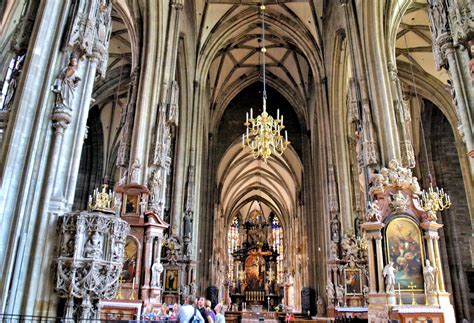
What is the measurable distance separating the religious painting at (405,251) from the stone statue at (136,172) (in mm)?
7985

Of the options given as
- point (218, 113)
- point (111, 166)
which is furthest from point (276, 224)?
point (111, 166)

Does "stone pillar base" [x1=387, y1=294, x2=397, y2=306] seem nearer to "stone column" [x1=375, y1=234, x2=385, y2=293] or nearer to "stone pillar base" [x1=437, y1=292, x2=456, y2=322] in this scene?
"stone column" [x1=375, y1=234, x2=385, y2=293]

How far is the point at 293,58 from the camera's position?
26562 mm

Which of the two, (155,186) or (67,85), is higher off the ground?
(67,85)

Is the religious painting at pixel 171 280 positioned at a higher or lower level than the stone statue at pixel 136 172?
lower

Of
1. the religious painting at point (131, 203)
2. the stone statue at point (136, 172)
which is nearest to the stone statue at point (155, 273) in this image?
the religious painting at point (131, 203)

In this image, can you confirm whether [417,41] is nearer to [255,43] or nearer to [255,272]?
[255,43]

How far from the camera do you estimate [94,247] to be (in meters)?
6.43

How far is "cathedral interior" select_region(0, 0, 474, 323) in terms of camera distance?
21.5ft

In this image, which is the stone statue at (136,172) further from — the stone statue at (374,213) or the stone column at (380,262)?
the stone column at (380,262)

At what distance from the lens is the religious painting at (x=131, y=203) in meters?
12.6

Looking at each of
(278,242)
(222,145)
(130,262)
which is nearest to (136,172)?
(130,262)

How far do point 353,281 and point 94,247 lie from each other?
505 inches

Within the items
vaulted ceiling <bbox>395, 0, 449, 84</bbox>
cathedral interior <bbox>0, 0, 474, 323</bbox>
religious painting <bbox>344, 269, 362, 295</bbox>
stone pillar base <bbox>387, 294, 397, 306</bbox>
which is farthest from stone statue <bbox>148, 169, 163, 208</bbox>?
vaulted ceiling <bbox>395, 0, 449, 84</bbox>
